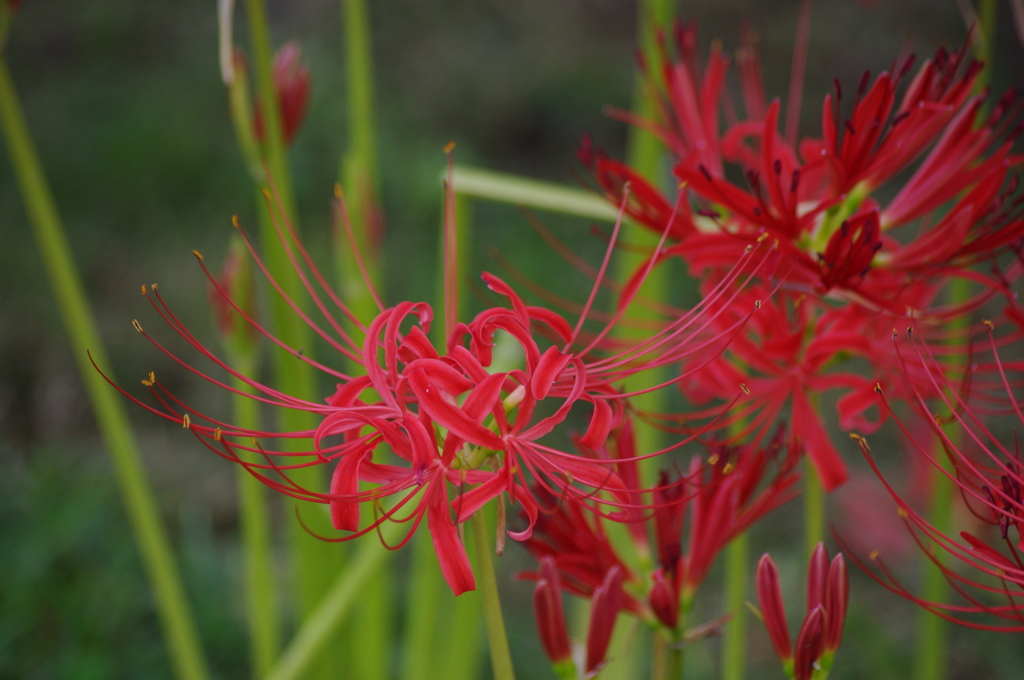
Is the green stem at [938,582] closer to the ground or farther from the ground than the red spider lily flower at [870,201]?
closer to the ground

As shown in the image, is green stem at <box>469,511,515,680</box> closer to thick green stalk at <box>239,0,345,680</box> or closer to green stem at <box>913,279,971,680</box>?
thick green stalk at <box>239,0,345,680</box>

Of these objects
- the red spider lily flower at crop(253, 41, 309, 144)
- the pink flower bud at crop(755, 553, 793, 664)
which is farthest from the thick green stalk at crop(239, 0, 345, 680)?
the pink flower bud at crop(755, 553, 793, 664)

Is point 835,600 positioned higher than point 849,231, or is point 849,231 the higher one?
point 849,231

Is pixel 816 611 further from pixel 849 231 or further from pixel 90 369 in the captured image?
pixel 90 369

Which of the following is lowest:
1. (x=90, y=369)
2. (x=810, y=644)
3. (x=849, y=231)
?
(x=810, y=644)

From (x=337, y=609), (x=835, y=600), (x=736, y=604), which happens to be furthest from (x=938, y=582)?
(x=337, y=609)

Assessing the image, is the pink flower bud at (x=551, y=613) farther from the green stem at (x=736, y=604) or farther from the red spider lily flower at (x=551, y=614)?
the green stem at (x=736, y=604)

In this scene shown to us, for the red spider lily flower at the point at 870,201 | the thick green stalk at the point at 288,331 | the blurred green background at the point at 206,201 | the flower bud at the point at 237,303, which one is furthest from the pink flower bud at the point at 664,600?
the blurred green background at the point at 206,201
